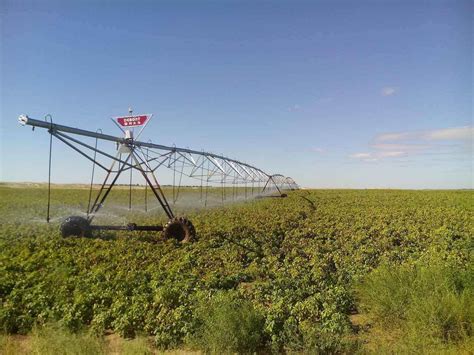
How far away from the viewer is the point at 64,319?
5738 millimetres

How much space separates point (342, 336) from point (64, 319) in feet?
14.1

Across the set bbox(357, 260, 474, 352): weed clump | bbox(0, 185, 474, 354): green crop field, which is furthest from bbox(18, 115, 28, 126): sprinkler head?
bbox(357, 260, 474, 352): weed clump

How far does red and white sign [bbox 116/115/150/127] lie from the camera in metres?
12.7


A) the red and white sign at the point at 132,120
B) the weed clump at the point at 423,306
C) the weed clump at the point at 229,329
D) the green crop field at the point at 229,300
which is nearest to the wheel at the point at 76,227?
the green crop field at the point at 229,300

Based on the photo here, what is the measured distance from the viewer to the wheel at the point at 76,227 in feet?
40.3

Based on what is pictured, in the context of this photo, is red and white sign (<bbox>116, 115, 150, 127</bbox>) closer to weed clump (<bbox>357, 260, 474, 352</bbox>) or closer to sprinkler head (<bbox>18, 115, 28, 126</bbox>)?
sprinkler head (<bbox>18, 115, 28, 126</bbox>)

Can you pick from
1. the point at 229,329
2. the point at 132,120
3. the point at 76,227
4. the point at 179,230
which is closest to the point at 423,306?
the point at 229,329

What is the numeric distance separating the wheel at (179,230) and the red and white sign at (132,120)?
366 cm

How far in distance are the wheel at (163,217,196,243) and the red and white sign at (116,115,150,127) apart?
3.66 metres

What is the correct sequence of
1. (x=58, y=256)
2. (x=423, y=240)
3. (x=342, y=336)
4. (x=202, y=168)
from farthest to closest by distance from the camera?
1. (x=202, y=168)
2. (x=423, y=240)
3. (x=58, y=256)
4. (x=342, y=336)

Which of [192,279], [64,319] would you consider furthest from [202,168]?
[64,319]

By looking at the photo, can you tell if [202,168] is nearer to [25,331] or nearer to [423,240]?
[423,240]

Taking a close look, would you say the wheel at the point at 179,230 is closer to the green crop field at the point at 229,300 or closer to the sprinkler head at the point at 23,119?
the green crop field at the point at 229,300

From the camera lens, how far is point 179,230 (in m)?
12.3
